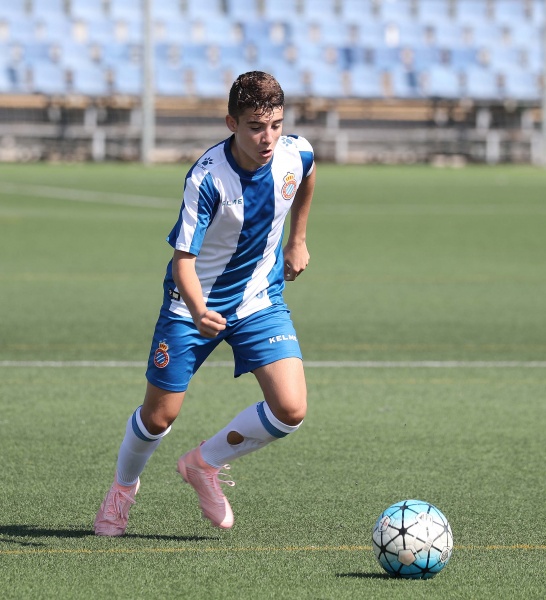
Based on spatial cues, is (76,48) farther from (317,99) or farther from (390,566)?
(390,566)

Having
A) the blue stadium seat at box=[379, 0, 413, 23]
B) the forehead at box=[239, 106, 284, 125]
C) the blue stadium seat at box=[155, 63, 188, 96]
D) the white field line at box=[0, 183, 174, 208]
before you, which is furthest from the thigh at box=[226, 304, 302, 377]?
the blue stadium seat at box=[379, 0, 413, 23]

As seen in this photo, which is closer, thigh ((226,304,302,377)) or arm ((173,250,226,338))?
arm ((173,250,226,338))

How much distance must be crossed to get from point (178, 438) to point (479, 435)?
1596 mm

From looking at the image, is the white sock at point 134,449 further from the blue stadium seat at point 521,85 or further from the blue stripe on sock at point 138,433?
the blue stadium seat at point 521,85

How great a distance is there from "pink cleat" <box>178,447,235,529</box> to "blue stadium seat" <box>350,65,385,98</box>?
30997 millimetres

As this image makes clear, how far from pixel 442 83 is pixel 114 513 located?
32891 millimetres

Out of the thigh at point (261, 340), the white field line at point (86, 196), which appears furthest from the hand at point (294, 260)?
the white field line at point (86, 196)

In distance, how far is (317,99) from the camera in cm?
3447

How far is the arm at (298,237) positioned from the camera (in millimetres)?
5184

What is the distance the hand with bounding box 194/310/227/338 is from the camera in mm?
4438

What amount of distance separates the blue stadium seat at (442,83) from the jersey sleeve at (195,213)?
32123mm

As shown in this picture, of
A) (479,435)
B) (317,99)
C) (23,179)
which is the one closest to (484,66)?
(317,99)

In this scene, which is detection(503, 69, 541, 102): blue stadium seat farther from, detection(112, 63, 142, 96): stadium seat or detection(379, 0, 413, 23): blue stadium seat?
detection(112, 63, 142, 96): stadium seat

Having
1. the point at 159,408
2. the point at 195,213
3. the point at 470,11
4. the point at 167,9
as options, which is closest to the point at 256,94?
the point at 195,213
